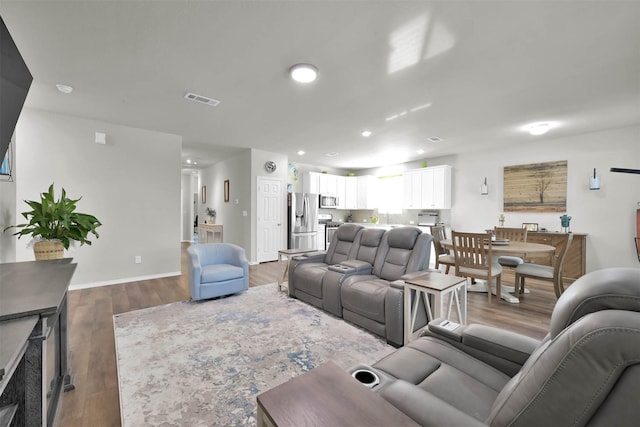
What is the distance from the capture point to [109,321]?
2.96m

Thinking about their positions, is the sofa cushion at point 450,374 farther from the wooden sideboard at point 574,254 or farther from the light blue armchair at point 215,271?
the wooden sideboard at point 574,254

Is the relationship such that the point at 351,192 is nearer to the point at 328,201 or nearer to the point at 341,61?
the point at 328,201

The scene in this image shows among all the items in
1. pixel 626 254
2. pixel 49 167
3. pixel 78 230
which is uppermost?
pixel 49 167

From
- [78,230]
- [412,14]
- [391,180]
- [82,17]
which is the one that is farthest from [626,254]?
[78,230]

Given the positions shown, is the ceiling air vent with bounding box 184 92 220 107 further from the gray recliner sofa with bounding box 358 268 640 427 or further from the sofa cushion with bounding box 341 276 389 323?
the gray recliner sofa with bounding box 358 268 640 427

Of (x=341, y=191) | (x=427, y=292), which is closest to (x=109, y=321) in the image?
(x=427, y=292)

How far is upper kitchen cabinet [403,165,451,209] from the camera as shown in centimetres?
621

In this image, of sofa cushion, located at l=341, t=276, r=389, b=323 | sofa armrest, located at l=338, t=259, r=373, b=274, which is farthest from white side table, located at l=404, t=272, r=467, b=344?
sofa armrest, located at l=338, t=259, r=373, b=274

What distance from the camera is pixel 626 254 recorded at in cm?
423

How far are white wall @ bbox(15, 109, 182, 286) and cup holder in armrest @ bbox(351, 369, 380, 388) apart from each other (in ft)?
15.7

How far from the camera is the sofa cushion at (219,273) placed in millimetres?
3473

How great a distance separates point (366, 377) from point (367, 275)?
2.04 meters

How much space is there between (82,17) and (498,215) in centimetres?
676

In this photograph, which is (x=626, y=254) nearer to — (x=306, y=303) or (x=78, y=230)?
(x=306, y=303)
